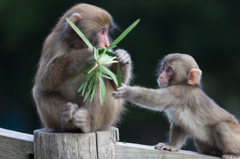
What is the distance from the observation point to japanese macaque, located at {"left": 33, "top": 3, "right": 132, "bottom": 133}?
404cm

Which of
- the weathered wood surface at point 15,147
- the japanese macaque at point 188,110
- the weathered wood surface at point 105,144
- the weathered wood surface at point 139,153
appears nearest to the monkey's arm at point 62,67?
the japanese macaque at point 188,110

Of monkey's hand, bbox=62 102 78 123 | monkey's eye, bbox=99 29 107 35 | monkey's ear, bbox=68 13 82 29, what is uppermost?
monkey's ear, bbox=68 13 82 29

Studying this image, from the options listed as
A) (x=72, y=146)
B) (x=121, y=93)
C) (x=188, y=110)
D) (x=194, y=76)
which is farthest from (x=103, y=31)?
(x=72, y=146)

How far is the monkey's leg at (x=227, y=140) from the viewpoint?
4.02 metres

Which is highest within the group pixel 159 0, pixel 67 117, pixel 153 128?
pixel 159 0

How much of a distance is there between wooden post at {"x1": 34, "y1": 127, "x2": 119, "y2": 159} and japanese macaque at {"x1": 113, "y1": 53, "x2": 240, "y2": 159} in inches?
24.1

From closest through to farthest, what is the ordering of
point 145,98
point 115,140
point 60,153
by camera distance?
1. point 60,153
2. point 115,140
3. point 145,98

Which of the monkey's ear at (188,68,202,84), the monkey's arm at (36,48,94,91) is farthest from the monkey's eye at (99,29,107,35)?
the monkey's ear at (188,68,202,84)

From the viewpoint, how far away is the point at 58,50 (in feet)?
14.1

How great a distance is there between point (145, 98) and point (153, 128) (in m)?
4.90

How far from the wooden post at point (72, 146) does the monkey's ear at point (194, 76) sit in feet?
4.43

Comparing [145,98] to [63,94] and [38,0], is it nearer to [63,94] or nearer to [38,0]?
[63,94]

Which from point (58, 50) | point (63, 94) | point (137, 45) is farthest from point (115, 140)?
point (137, 45)

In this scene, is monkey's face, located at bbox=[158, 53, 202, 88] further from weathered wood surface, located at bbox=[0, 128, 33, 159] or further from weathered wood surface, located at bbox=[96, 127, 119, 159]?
weathered wood surface, located at bbox=[0, 128, 33, 159]
